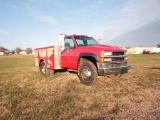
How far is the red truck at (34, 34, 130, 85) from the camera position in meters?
5.81

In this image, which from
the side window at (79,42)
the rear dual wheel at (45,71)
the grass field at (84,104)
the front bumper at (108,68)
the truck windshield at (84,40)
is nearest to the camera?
the grass field at (84,104)

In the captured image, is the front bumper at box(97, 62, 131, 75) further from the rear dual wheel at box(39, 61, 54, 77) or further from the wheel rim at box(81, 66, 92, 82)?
the rear dual wheel at box(39, 61, 54, 77)

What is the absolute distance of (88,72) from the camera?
6.37m

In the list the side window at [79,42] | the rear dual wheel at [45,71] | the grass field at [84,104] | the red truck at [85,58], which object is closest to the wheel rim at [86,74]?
the red truck at [85,58]

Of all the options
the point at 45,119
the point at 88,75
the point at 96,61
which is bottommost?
the point at 45,119

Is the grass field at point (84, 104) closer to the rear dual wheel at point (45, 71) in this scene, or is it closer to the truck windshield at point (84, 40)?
the truck windshield at point (84, 40)

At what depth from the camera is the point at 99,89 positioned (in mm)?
5828

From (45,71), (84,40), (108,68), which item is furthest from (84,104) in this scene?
(45,71)

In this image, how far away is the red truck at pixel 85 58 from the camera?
19.1 ft

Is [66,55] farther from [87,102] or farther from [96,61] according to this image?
[87,102]

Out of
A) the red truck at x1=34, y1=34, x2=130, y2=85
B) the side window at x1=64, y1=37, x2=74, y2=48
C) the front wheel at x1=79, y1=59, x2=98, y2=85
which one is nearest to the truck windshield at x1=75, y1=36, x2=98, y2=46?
A: the red truck at x1=34, y1=34, x2=130, y2=85

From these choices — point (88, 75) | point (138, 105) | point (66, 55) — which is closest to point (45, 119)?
point (138, 105)

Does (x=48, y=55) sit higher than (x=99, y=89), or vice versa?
(x=48, y=55)

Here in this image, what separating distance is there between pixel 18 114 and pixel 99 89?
309 centimetres
